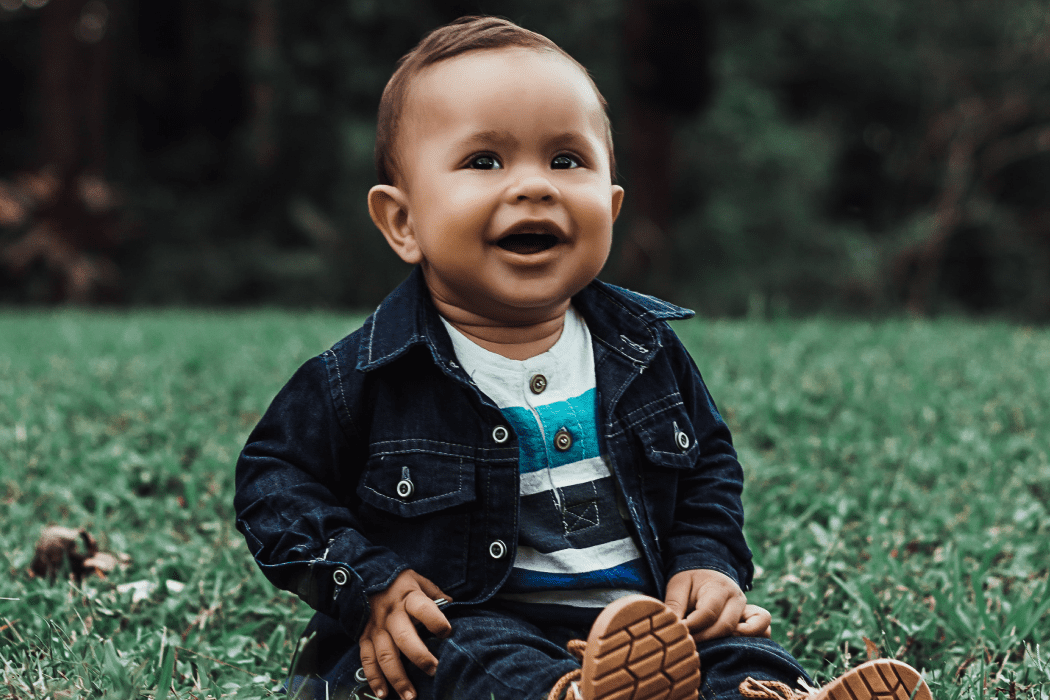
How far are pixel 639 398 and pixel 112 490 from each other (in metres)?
1.96

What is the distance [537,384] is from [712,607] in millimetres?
507

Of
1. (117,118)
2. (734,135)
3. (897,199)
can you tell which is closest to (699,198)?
(734,135)

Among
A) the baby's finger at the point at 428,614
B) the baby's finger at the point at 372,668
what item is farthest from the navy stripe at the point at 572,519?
the baby's finger at the point at 372,668

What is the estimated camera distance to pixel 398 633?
1596 millimetres

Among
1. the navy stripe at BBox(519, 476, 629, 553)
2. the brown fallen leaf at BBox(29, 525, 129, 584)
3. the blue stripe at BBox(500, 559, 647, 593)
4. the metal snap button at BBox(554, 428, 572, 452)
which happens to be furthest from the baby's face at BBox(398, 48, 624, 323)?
the brown fallen leaf at BBox(29, 525, 129, 584)

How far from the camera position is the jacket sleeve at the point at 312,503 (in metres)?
1.62

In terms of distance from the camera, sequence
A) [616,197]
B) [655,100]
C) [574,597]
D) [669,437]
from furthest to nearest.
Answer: [655,100]
[616,197]
[669,437]
[574,597]

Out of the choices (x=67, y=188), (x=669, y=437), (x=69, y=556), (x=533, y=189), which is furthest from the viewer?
(x=67, y=188)

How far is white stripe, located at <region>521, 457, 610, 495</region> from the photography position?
1.75 meters

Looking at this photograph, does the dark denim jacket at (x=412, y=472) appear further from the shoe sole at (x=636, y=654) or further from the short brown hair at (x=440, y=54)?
the shoe sole at (x=636, y=654)

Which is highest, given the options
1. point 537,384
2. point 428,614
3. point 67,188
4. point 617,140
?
point 617,140

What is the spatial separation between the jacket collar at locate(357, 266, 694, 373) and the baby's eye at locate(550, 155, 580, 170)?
1.13 feet

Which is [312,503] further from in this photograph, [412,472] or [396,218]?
[396,218]

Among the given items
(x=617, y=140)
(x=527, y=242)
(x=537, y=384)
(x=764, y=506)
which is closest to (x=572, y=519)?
(x=537, y=384)
